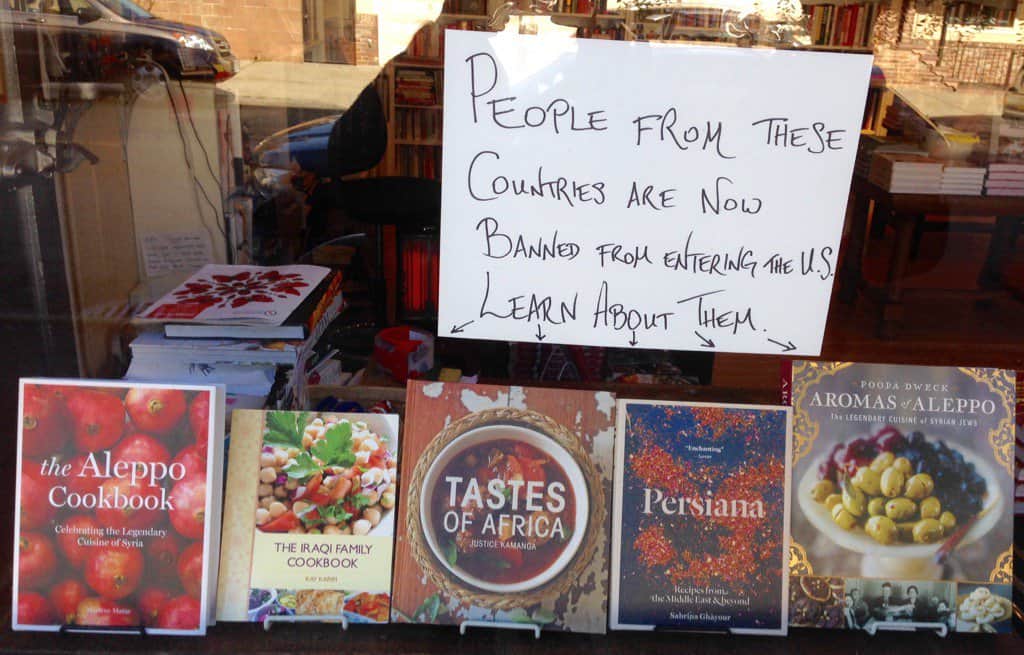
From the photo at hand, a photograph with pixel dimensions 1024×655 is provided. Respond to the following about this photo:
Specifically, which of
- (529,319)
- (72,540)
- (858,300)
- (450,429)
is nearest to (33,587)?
(72,540)

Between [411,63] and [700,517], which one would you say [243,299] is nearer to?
[700,517]

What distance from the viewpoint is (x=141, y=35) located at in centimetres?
247

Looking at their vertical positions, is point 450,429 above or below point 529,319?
below

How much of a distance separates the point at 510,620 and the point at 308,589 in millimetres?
216

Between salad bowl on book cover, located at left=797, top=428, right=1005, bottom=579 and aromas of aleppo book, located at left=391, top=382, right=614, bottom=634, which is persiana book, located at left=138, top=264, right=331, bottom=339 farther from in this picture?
salad bowl on book cover, located at left=797, top=428, right=1005, bottom=579

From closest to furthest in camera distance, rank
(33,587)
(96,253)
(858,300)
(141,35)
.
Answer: (33,587) < (96,253) < (141,35) < (858,300)

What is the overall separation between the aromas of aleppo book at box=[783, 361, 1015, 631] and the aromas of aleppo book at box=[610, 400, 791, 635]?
0.03 meters

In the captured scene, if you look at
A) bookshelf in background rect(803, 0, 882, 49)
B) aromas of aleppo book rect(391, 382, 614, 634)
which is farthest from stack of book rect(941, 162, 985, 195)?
aromas of aleppo book rect(391, 382, 614, 634)

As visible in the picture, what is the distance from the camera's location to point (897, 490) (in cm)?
93

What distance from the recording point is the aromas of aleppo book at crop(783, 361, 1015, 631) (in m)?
0.92

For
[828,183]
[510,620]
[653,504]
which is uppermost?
[828,183]

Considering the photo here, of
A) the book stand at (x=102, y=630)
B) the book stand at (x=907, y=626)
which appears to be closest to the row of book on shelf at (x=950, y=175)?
the book stand at (x=907, y=626)

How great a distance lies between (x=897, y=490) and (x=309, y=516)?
0.64m

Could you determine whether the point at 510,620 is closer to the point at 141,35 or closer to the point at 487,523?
the point at 487,523
